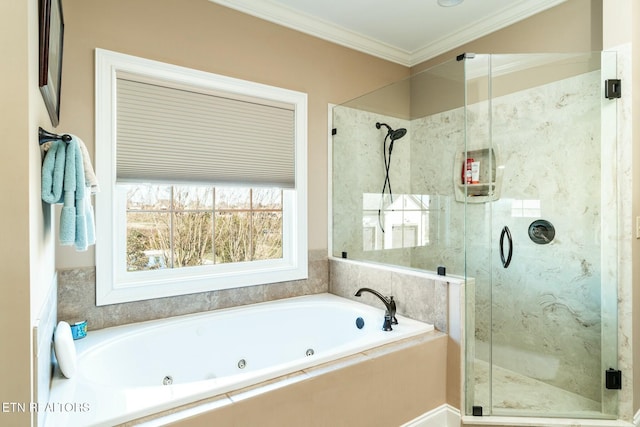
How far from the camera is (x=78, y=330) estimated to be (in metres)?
1.93

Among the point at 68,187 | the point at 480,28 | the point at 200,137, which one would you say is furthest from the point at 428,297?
the point at 480,28

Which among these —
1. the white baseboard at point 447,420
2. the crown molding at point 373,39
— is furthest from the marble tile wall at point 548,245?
the crown molding at point 373,39

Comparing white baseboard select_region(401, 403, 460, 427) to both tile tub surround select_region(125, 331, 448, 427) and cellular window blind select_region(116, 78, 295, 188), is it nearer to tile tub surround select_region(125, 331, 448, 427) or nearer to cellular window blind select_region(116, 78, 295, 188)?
tile tub surround select_region(125, 331, 448, 427)

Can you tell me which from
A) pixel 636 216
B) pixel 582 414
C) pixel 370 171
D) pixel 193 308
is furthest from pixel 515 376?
pixel 193 308

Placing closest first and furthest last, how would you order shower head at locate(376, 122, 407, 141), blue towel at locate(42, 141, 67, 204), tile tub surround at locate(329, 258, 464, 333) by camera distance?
1. blue towel at locate(42, 141, 67, 204)
2. tile tub surround at locate(329, 258, 464, 333)
3. shower head at locate(376, 122, 407, 141)

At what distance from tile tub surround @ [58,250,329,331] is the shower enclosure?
612 millimetres

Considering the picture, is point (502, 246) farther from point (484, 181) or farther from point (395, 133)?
point (395, 133)

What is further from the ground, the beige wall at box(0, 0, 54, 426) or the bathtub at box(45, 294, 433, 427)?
the beige wall at box(0, 0, 54, 426)

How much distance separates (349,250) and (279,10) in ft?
6.25

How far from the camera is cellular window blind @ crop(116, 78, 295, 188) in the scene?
7.22 ft

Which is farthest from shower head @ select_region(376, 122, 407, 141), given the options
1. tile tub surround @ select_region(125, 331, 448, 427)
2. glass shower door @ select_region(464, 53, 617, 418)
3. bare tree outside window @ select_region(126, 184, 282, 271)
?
tile tub surround @ select_region(125, 331, 448, 427)

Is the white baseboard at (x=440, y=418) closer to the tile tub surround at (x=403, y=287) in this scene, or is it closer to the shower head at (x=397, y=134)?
the tile tub surround at (x=403, y=287)

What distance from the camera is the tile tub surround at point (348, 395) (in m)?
1.35

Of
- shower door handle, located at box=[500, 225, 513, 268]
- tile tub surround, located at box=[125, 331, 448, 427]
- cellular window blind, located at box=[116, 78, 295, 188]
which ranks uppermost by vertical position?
cellular window blind, located at box=[116, 78, 295, 188]
